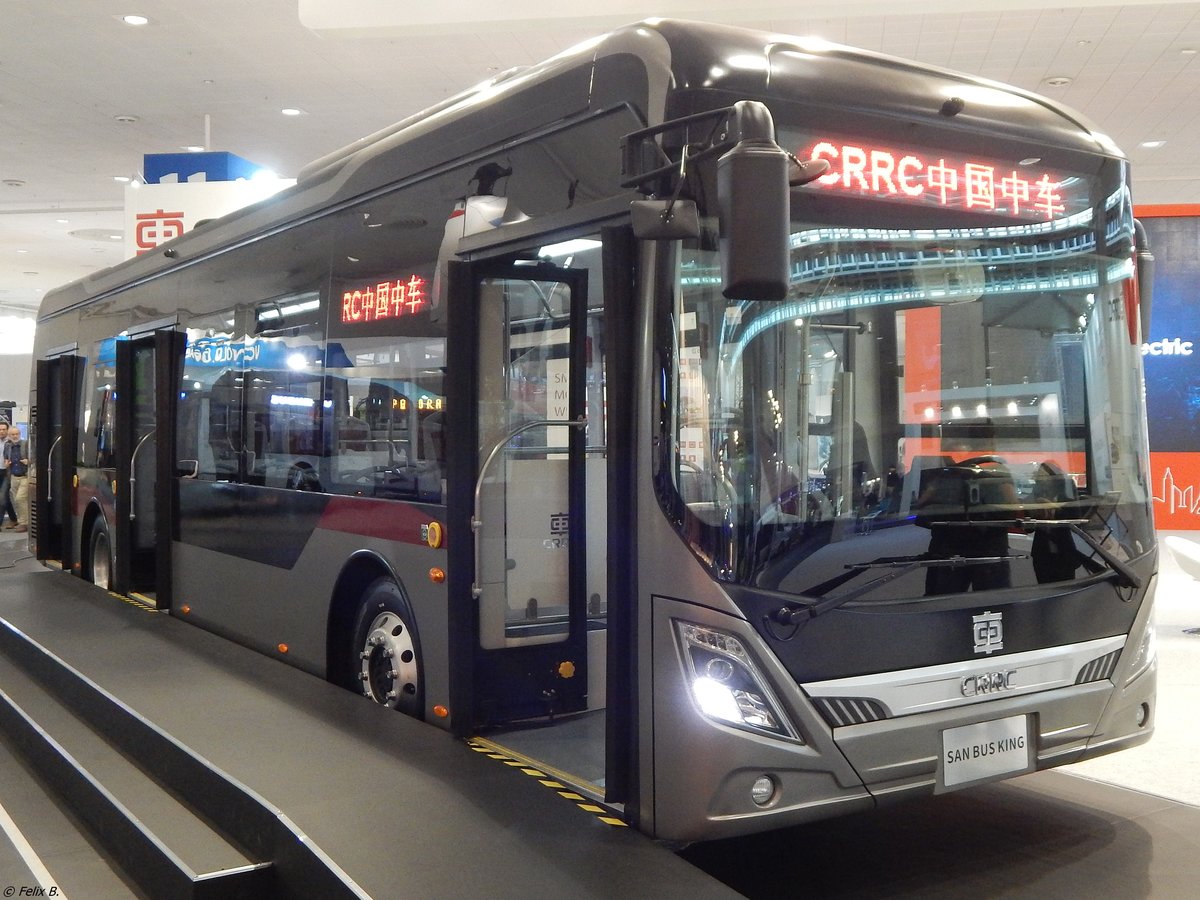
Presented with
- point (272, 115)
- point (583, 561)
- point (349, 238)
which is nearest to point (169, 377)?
point (349, 238)

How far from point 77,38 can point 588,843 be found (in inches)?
396

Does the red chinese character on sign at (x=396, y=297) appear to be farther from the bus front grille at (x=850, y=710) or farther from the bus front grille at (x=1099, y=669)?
the bus front grille at (x=1099, y=669)

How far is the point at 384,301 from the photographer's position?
4742mm

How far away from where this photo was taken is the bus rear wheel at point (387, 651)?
458cm

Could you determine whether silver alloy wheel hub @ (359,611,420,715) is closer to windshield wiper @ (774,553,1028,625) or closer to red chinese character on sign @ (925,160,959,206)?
windshield wiper @ (774,553,1028,625)

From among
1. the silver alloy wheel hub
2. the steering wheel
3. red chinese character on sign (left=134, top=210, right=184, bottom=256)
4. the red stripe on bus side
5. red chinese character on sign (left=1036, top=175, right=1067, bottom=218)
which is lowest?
the silver alloy wheel hub

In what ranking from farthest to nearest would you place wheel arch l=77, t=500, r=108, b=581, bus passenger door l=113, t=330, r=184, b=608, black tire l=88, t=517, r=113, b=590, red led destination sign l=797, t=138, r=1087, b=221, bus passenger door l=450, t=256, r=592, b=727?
1. wheel arch l=77, t=500, r=108, b=581
2. black tire l=88, t=517, r=113, b=590
3. bus passenger door l=113, t=330, r=184, b=608
4. bus passenger door l=450, t=256, r=592, b=727
5. red led destination sign l=797, t=138, r=1087, b=221

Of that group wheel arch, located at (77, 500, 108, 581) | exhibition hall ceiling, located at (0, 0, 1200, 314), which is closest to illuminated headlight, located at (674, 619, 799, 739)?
exhibition hall ceiling, located at (0, 0, 1200, 314)

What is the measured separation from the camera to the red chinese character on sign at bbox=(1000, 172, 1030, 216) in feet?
11.7

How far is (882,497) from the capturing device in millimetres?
3270

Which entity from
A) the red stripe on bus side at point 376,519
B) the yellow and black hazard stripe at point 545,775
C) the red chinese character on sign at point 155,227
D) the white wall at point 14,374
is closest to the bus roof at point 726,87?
the red stripe on bus side at point 376,519

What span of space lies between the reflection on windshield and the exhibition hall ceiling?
13.5ft

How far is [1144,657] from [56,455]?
921cm

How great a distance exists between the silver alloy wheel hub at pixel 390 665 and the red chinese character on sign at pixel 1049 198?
2842 millimetres
